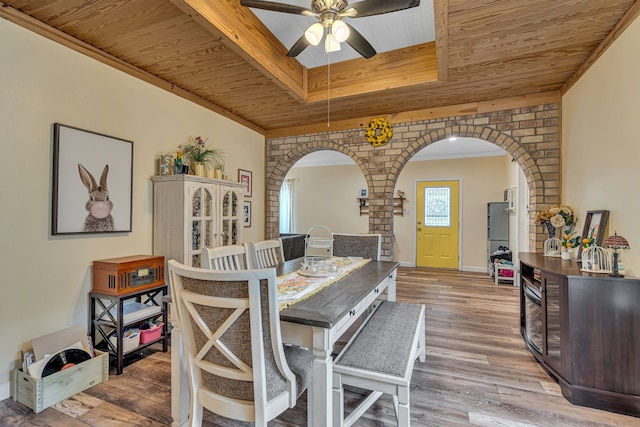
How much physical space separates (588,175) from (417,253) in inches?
174

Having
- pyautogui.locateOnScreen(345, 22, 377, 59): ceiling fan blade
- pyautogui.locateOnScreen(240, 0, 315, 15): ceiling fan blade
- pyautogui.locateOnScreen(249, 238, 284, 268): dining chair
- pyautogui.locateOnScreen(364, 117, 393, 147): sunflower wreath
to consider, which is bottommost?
pyautogui.locateOnScreen(249, 238, 284, 268): dining chair

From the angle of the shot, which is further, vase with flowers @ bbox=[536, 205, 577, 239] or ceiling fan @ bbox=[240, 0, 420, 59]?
vase with flowers @ bbox=[536, 205, 577, 239]

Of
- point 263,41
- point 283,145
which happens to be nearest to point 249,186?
point 283,145

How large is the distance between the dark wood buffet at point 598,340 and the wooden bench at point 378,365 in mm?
985

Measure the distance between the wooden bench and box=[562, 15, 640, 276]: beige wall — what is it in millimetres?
1603

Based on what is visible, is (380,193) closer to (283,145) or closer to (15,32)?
(283,145)

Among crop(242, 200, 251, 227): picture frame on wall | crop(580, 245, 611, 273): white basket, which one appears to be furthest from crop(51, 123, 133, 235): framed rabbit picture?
crop(580, 245, 611, 273): white basket

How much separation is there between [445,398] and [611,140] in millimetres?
2225

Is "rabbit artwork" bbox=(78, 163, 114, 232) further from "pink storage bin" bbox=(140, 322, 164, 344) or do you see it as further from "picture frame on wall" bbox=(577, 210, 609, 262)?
"picture frame on wall" bbox=(577, 210, 609, 262)

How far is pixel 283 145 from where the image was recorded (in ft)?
15.2

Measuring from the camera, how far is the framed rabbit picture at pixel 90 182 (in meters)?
2.19

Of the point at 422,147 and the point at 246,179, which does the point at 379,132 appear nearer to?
the point at 422,147

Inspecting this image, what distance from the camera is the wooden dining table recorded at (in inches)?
52.7

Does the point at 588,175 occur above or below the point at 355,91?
below
